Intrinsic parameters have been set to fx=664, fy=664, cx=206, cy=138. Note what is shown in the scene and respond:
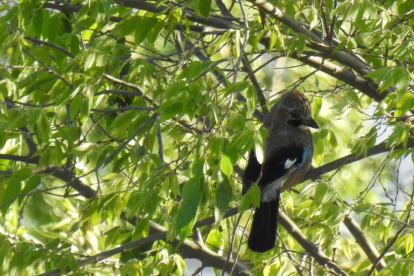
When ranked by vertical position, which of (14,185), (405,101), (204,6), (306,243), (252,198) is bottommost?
(306,243)

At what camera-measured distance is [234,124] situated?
3178mm

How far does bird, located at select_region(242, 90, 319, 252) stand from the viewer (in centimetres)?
490

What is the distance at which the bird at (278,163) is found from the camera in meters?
4.90

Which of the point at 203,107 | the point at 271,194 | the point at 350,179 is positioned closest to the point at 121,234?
the point at 271,194

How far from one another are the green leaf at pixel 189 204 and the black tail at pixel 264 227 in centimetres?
207

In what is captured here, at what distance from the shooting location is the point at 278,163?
17.2 feet

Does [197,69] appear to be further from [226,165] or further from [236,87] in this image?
[226,165]

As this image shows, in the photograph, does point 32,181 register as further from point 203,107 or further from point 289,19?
point 289,19

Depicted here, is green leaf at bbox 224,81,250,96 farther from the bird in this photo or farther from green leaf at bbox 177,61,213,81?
the bird

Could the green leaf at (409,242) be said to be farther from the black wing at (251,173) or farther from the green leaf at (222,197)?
the green leaf at (222,197)

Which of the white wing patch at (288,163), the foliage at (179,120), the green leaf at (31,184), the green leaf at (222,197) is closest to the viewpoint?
the green leaf at (222,197)

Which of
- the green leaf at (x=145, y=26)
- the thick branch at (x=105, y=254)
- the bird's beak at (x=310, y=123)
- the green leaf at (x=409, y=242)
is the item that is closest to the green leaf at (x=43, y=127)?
the green leaf at (x=145, y=26)

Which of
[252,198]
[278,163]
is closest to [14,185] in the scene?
[252,198]

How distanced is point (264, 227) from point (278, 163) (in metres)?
0.57
